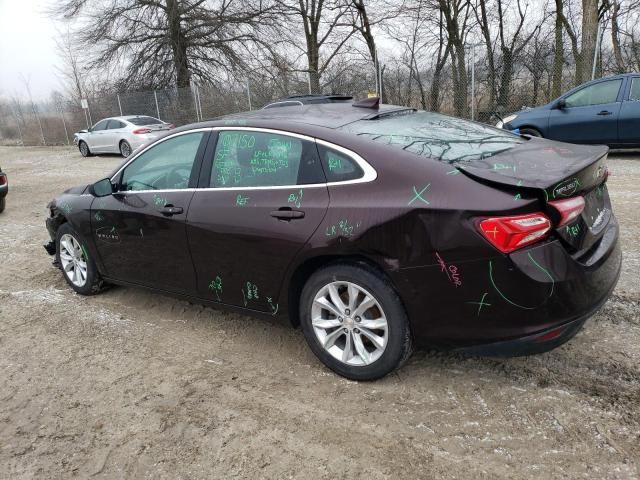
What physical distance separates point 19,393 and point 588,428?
10.5 feet

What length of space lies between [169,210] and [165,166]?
1.40 ft

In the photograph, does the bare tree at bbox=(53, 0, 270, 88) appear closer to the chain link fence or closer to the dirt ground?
the chain link fence

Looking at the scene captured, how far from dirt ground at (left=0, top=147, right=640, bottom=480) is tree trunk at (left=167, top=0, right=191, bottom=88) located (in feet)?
72.8

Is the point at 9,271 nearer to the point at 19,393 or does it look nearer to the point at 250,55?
the point at 19,393

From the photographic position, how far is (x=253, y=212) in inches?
125

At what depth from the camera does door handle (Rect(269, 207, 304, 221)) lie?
2986mm

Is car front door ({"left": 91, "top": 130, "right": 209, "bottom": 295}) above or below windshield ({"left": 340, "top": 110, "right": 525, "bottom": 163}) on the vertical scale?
below

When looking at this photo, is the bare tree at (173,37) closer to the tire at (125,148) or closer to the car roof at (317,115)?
the tire at (125,148)

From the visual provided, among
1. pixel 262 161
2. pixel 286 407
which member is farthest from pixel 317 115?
pixel 286 407

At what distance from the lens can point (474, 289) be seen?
253 cm

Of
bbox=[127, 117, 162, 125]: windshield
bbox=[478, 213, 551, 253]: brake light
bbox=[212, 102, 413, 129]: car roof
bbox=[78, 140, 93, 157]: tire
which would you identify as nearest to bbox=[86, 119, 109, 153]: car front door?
A: bbox=[78, 140, 93, 157]: tire

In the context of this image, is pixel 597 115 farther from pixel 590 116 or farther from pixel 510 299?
pixel 510 299

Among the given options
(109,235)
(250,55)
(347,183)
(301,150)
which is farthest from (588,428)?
(250,55)

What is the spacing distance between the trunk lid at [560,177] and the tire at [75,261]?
11.0 feet
